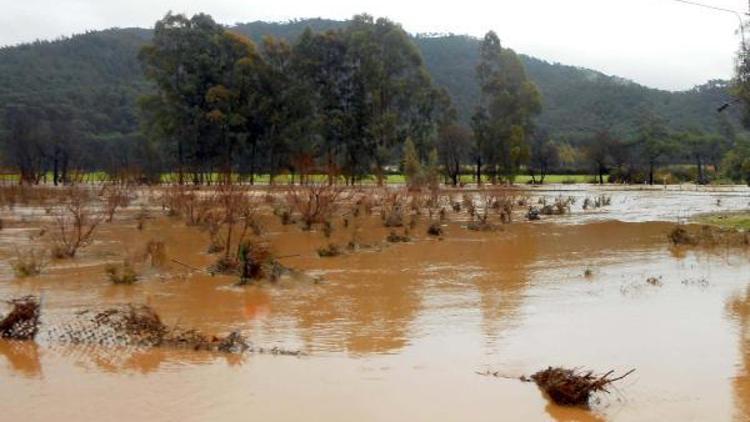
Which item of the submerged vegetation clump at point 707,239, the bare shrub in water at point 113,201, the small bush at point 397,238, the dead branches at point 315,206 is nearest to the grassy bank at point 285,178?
the bare shrub in water at point 113,201

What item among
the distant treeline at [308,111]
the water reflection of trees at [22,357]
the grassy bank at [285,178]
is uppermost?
the distant treeline at [308,111]

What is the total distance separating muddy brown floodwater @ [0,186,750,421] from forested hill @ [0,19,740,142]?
65.9 m

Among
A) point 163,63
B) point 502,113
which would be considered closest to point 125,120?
point 163,63

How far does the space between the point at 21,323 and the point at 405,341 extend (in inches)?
138

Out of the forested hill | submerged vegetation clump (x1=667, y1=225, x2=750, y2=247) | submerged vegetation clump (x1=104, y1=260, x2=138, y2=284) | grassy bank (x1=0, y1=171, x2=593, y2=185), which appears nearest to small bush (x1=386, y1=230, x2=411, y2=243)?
submerged vegetation clump (x1=667, y1=225, x2=750, y2=247)

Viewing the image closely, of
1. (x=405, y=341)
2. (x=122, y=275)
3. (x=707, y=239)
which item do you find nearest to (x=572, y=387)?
(x=405, y=341)

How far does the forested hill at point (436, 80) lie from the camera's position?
75.4 meters

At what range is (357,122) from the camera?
46.9 m

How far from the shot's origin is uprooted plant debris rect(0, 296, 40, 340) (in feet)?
21.8

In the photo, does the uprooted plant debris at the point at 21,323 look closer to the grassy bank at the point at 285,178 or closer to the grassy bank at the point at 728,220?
the grassy bank at the point at 728,220

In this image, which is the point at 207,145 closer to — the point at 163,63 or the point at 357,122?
the point at 163,63

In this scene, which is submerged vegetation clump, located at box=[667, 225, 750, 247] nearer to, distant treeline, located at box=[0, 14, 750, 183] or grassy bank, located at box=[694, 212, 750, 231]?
grassy bank, located at box=[694, 212, 750, 231]

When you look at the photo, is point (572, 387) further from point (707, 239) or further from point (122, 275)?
point (707, 239)

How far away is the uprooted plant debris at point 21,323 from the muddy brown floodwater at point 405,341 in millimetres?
167
